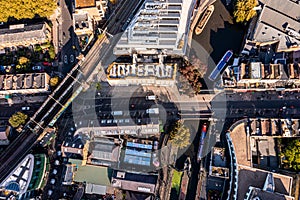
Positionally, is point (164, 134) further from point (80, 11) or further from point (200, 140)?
point (80, 11)

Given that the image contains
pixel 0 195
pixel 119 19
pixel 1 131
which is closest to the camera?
pixel 0 195

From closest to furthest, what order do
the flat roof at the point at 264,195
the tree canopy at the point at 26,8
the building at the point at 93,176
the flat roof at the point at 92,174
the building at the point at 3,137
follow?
the flat roof at the point at 264,195, the building at the point at 93,176, the flat roof at the point at 92,174, the building at the point at 3,137, the tree canopy at the point at 26,8

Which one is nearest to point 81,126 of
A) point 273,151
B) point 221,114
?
point 221,114

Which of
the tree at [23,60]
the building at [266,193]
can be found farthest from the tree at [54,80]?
the building at [266,193]

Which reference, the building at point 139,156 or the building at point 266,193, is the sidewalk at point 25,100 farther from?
the building at point 266,193

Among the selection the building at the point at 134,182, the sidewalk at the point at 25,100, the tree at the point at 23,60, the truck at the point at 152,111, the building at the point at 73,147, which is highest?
the tree at the point at 23,60

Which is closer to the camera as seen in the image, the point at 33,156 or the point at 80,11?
the point at 33,156

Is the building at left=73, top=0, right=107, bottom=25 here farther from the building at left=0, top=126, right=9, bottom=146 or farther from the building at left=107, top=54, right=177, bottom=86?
the building at left=0, top=126, right=9, bottom=146
